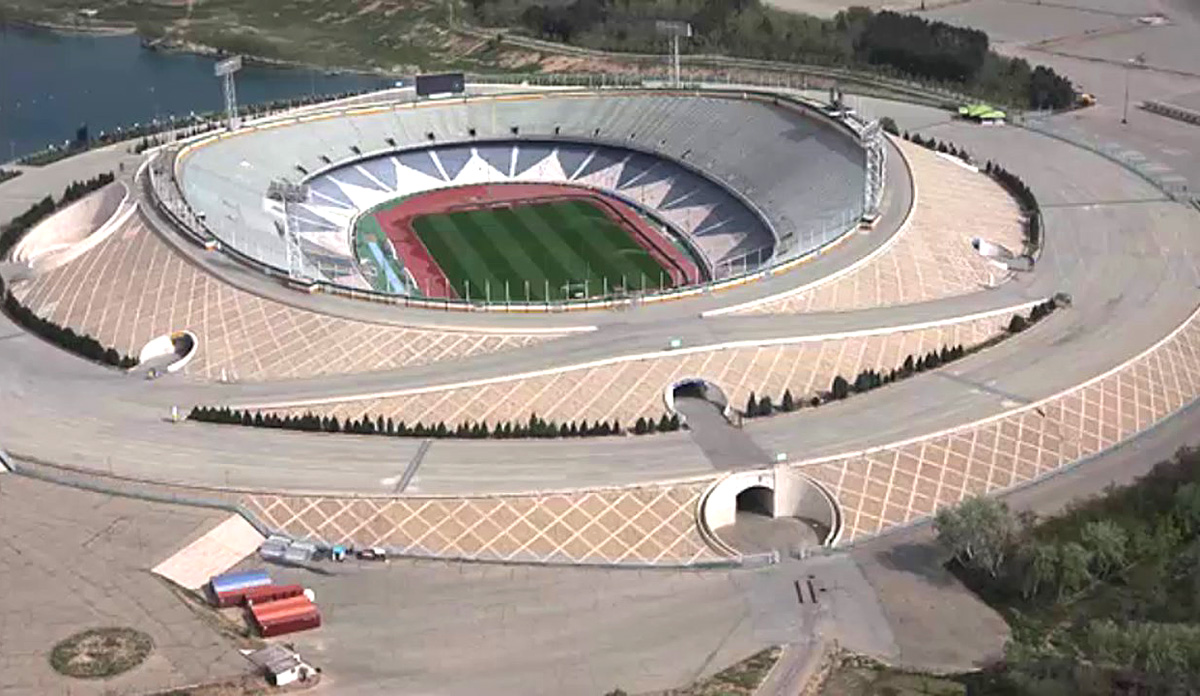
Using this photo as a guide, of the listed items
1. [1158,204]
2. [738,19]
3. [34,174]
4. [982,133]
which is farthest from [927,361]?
[738,19]

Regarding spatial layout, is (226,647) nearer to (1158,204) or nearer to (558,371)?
(558,371)

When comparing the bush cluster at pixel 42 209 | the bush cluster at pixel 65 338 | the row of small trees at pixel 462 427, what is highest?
the bush cluster at pixel 42 209

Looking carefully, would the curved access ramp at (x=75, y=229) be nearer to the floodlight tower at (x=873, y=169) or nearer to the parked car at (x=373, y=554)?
the parked car at (x=373, y=554)

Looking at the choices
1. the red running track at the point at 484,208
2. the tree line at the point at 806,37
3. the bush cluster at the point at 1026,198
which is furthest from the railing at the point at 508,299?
the tree line at the point at 806,37

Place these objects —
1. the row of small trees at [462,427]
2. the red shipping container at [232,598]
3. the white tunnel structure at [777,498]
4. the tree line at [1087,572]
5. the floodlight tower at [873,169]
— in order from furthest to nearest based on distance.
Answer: the floodlight tower at [873,169]
the row of small trees at [462,427]
the white tunnel structure at [777,498]
the red shipping container at [232,598]
the tree line at [1087,572]

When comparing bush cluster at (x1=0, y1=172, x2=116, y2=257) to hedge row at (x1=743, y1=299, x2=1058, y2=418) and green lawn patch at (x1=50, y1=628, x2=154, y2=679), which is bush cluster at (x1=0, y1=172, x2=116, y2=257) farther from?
hedge row at (x1=743, y1=299, x2=1058, y2=418)

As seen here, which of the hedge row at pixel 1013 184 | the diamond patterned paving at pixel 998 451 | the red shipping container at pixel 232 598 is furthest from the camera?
the hedge row at pixel 1013 184

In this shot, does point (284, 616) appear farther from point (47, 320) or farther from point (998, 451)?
point (47, 320)
